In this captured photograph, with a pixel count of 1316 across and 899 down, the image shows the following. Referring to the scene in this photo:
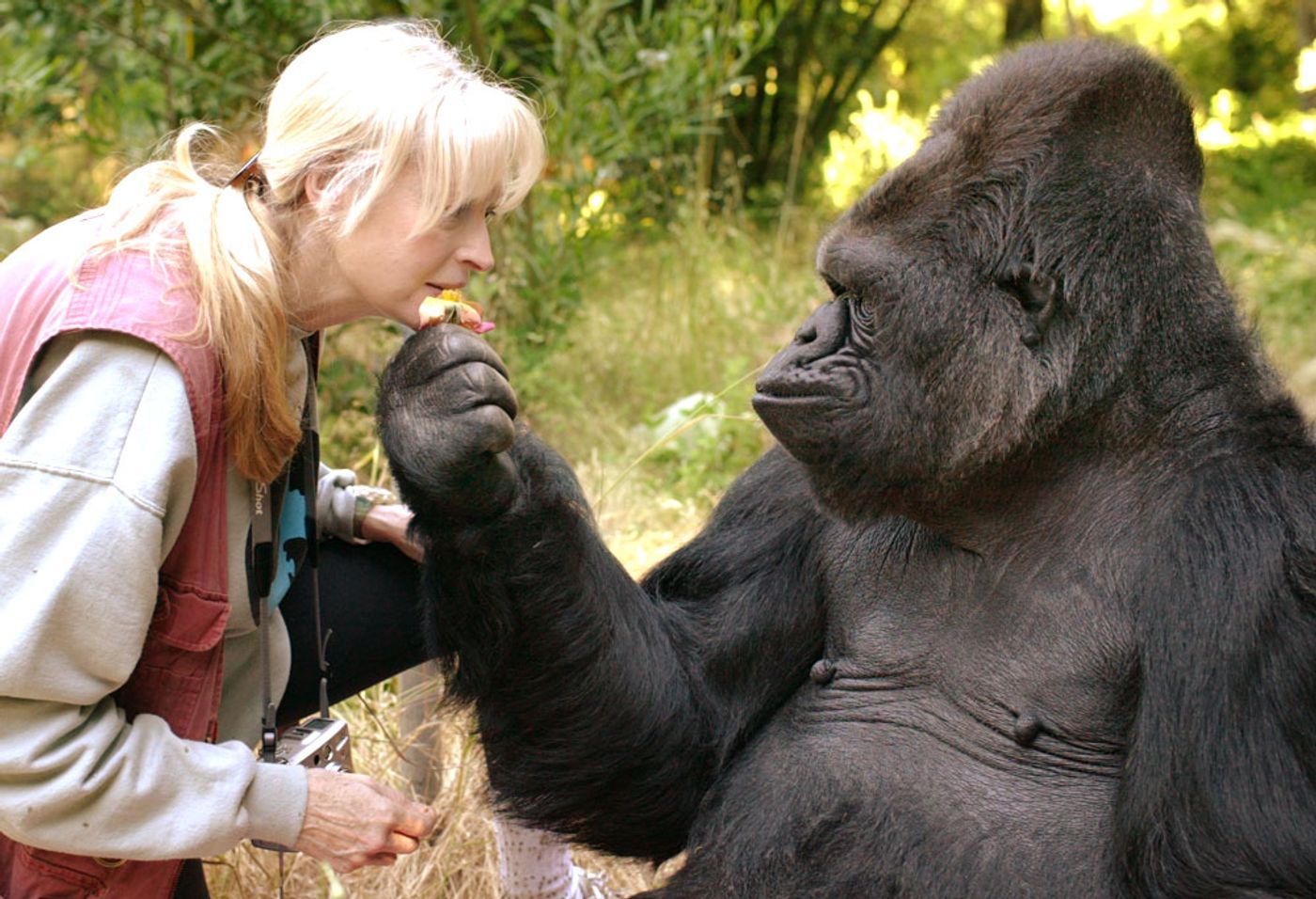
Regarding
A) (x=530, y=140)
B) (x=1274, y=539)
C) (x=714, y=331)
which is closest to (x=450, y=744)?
(x=530, y=140)

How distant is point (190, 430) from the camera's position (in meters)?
→ 2.04

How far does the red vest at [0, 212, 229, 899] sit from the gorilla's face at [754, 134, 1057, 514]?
87 cm

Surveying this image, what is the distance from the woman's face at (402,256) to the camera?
90.3 inches

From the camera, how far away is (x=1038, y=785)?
2283 mm

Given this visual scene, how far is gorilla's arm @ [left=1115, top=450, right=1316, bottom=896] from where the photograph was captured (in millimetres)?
1993

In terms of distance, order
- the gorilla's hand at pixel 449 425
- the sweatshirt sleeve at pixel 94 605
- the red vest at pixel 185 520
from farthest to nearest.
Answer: the gorilla's hand at pixel 449 425, the red vest at pixel 185 520, the sweatshirt sleeve at pixel 94 605

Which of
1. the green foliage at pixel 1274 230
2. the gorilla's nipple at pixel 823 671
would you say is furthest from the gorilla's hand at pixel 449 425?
the green foliage at pixel 1274 230

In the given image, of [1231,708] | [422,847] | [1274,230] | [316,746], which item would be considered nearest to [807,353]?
[1231,708]

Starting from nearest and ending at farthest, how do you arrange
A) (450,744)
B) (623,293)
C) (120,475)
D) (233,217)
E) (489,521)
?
(120,475)
(233,217)
(489,521)
(450,744)
(623,293)

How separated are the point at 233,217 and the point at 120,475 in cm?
47

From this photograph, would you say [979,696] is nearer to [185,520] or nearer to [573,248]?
[185,520]

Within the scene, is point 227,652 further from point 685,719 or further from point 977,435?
point 977,435

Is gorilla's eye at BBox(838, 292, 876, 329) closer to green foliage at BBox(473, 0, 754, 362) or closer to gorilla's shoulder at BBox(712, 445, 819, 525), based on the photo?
gorilla's shoulder at BBox(712, 445, 819, 525)

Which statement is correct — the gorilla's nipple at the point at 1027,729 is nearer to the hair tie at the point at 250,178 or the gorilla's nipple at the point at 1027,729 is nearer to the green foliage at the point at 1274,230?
the hair tie at the point at 250,178
